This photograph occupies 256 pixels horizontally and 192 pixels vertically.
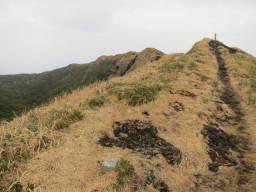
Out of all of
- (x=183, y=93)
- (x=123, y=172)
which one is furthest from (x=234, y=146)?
(x=123, y=172)

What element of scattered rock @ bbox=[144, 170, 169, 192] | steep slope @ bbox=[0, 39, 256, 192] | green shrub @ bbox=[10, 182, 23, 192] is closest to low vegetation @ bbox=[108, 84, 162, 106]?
steep slope @ bbox=[0, 39, 256, 192]

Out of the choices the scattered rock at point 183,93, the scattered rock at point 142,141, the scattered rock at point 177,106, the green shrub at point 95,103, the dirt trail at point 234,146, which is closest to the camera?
the dirt trail at point 234,146

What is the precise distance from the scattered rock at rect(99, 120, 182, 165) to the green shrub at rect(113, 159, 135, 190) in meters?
1.28

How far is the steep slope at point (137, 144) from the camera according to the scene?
5496mm

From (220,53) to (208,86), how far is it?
65.5 ft

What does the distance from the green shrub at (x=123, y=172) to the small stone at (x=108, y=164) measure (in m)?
0.17

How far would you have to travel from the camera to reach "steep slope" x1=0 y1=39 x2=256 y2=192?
5496 mm

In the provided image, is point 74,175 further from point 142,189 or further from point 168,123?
point 168,123

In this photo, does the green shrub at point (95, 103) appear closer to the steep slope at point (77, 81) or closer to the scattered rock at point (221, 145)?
the scattered rock at point (221, 145)

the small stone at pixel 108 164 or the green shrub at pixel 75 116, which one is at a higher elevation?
the green shrub at pixel 75 116

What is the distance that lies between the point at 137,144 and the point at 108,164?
2.20 meters

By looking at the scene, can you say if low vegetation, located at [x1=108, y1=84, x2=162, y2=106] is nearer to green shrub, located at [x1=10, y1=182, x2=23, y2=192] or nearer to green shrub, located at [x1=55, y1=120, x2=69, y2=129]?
green shrub, located at [x1=55, y1=120, x2=69, y2=129]

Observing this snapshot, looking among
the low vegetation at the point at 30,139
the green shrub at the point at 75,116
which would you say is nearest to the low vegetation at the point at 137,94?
the green shrub at the point at 75,116

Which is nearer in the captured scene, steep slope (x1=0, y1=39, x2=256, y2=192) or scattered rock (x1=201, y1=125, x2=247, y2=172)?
steep slope (x1=0, y1=39, x2=256, y2=192)
